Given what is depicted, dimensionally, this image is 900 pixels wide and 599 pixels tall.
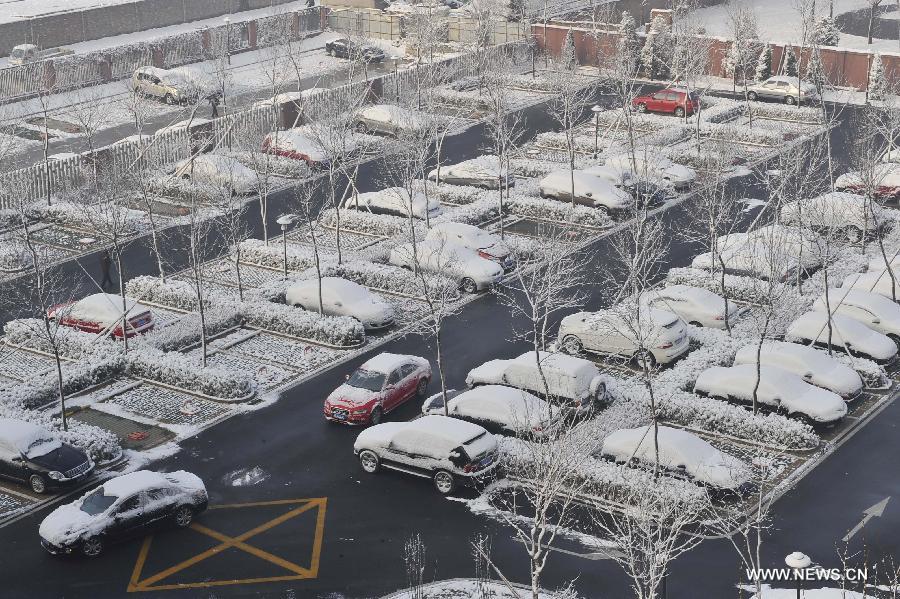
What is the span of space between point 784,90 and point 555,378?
39.1 m

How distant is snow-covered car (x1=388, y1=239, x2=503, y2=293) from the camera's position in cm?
4619

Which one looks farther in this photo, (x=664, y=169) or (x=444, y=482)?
(x=664, y=169)

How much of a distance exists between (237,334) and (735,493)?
18.5m

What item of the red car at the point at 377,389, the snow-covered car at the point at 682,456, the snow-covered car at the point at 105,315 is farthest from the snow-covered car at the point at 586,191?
the snow-covered car at the point at 682,456

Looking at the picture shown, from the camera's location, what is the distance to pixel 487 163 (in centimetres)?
5825

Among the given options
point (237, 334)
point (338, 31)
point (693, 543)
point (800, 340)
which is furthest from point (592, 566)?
point (338, 31)

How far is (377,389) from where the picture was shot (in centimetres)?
3703

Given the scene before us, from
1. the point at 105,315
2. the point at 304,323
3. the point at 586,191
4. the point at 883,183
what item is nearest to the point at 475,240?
the point at 586,191

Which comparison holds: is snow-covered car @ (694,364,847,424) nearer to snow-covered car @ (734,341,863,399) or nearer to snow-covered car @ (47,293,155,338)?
snow-covered car @ (734,341,863,399)

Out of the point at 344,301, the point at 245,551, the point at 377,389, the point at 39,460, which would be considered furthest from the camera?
the point at 344,301

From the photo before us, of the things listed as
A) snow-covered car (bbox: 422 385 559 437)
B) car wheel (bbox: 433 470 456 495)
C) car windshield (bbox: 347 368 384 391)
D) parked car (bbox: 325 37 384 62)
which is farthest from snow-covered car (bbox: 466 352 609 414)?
parked car (bbox: 325 37 384 62)

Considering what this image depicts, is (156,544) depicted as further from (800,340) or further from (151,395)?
(800,340)

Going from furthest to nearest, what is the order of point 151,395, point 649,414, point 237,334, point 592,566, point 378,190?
point 378,190 < point 237,334 < point 151,395 < point 649,414 < point 592,566

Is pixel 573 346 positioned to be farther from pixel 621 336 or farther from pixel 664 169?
pixel 664 169
